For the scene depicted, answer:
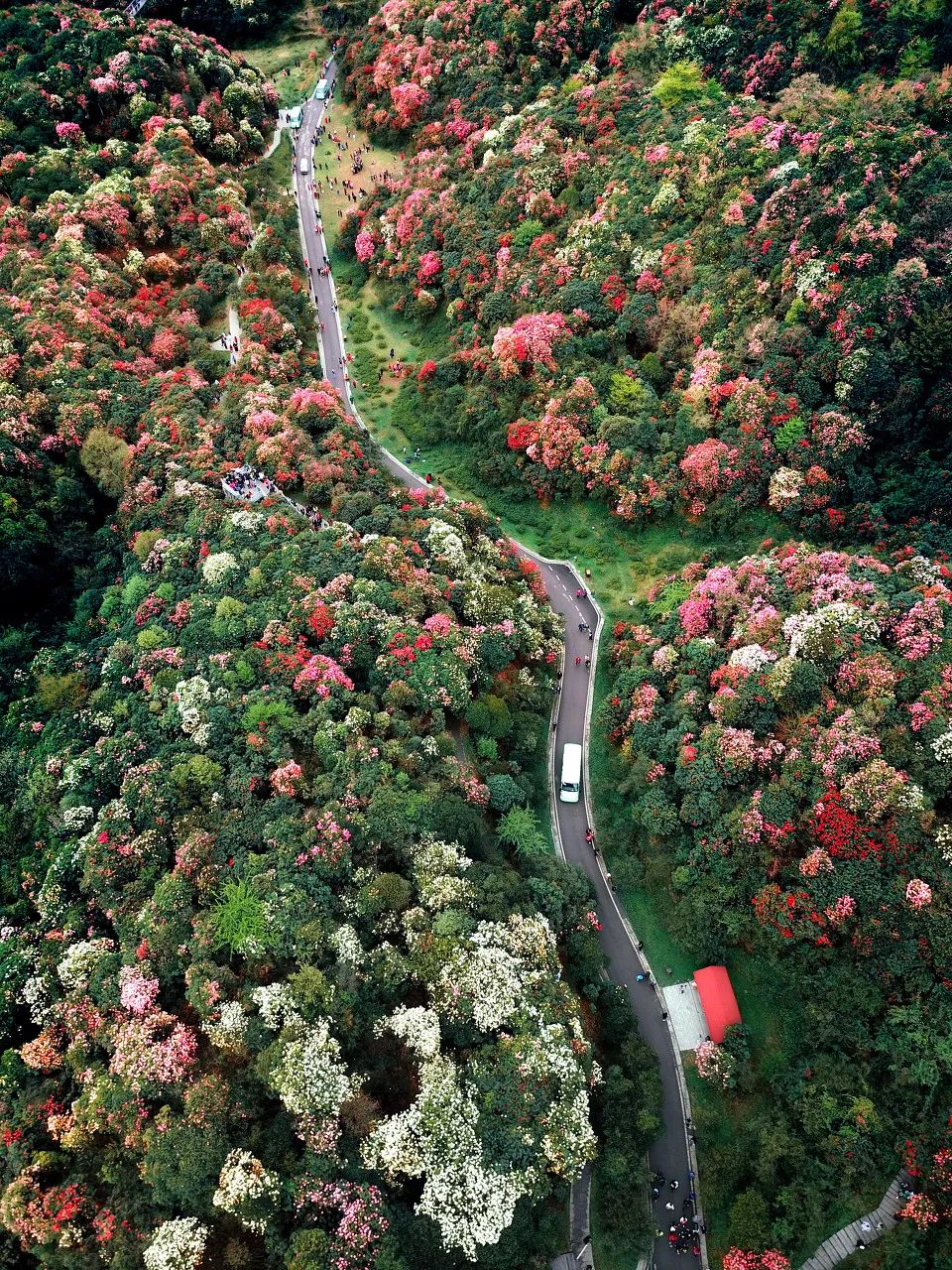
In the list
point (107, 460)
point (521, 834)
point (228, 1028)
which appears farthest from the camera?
point (107, 460)

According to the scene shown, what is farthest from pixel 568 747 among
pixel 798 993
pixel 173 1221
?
pixel 173 1221

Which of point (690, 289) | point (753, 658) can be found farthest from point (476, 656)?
point (690, 289)

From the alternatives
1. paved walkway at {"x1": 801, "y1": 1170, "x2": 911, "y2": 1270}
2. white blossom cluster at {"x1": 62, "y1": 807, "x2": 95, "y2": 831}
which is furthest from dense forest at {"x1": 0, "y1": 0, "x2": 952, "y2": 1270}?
white blossom cluster at {"x1": 62, "y1": 807, "x2": 95, "y2": 831}

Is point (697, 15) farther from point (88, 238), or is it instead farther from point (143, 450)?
point (143, 450)

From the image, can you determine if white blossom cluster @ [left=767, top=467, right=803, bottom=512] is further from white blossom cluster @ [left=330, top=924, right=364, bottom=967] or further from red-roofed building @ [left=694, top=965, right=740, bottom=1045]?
white blossom cluster @ [left=330, top=924, right=364, bottom=967]

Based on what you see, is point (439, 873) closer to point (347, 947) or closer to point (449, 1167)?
point (347, 947)

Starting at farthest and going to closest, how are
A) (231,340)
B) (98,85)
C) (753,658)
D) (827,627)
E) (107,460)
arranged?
(98,85), (231,340), (107,460), (753,658), (827,627)

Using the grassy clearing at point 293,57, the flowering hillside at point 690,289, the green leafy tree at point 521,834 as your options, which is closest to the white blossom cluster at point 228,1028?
the green leafy tree at point 521,834
